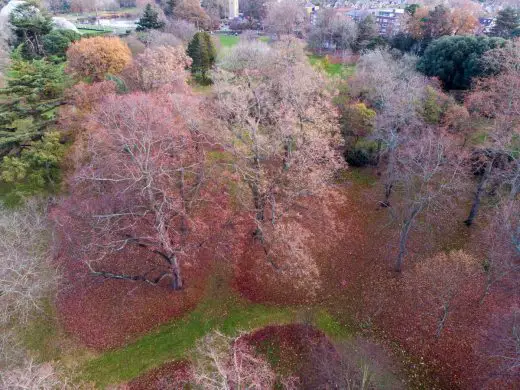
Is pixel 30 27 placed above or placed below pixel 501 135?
above

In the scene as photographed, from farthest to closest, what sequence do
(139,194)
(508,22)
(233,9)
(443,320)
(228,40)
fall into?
(233,9), (228,40), (508,22), (139,194), (443,320)

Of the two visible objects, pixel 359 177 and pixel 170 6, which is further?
pixel 170 6

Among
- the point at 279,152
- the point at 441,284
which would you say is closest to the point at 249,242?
the point at 279,152

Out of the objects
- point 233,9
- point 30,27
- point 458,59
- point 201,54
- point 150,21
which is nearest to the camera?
point 458,59

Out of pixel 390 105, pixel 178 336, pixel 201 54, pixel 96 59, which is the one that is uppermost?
pixel 96 59

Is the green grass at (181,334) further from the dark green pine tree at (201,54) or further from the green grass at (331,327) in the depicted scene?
the dark green pine tree at (201,54)

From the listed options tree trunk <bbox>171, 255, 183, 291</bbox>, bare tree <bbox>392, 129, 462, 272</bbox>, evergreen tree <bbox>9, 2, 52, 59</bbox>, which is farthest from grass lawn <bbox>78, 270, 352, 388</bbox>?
evergreen tree <bbox>9, 2, 52, 59</bbox>

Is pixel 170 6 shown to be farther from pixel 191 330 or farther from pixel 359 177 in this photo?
pixel 191 330

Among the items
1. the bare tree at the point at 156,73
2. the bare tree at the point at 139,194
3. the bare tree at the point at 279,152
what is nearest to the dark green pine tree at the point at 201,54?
the bare tree at the point at 156,73
